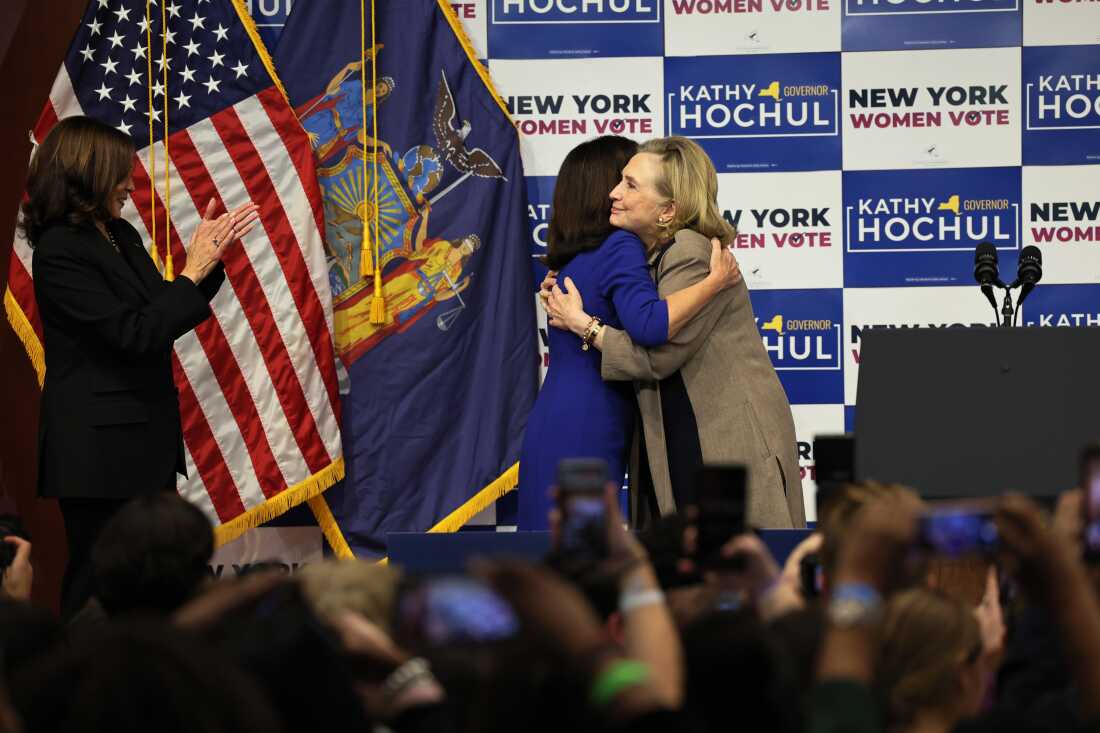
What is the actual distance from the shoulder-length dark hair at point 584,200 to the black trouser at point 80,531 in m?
1.58

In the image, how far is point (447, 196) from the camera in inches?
223

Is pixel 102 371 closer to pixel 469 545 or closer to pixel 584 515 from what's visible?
pixel 469 545

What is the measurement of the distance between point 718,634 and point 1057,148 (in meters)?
4.59

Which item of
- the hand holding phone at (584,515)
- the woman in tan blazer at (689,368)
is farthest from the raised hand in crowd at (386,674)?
the woman in tan blazer at (689,368)

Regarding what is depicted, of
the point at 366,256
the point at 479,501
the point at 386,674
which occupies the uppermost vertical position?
the point at 366,256

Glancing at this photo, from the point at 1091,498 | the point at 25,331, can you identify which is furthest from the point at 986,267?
the point at 25,331

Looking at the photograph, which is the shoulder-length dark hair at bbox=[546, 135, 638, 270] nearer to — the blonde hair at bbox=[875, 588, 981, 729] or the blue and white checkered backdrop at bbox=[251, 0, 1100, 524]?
the blue and white checkered backdrop at bbox=[251, 0, 1100, 524]

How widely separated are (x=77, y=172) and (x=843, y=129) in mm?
3100

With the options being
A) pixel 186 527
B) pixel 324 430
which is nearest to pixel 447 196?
pixel 324 430

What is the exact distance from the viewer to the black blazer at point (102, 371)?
3854 mm

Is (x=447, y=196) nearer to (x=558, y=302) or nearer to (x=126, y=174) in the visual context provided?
(x=558, y=302)

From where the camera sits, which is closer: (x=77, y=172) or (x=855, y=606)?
(x=855, y=606)

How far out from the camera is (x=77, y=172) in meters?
3.90

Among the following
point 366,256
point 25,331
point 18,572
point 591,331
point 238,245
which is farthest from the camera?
point 366,256
